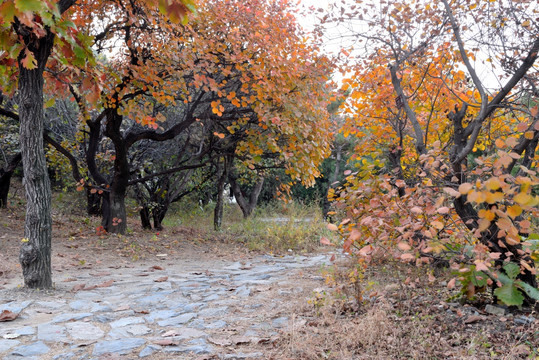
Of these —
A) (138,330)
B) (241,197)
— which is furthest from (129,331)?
(241,197)

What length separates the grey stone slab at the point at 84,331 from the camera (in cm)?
312

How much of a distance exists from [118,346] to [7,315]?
1185 mm

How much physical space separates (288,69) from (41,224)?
4.05 metres

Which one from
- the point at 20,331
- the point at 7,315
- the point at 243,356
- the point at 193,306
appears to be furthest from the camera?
the point at 193,306

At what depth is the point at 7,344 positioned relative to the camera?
2.90 m

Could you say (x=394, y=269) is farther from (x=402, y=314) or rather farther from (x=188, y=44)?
(x=188, y=44)

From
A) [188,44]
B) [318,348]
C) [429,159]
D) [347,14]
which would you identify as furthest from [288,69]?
[318,348]

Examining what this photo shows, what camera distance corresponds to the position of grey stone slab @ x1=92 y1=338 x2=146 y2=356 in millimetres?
2861

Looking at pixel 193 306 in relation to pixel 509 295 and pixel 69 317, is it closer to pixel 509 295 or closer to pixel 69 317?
pixel 69 317

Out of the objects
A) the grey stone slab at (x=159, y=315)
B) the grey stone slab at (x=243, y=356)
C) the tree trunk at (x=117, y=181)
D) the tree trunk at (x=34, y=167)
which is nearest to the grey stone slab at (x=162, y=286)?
the grey stone slab at (x=159, y=315)

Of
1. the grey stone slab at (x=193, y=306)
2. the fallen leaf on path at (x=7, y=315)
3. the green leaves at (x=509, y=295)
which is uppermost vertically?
the green leaves at (x=509, y=295)

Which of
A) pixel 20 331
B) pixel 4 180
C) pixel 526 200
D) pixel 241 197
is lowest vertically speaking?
pixel 20 331

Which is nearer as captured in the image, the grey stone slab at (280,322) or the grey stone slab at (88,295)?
the grey stone slab at (280,322)

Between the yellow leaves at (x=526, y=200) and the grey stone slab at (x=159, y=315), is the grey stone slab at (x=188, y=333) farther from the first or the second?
the yellow leaves at (x=526, y=200)
